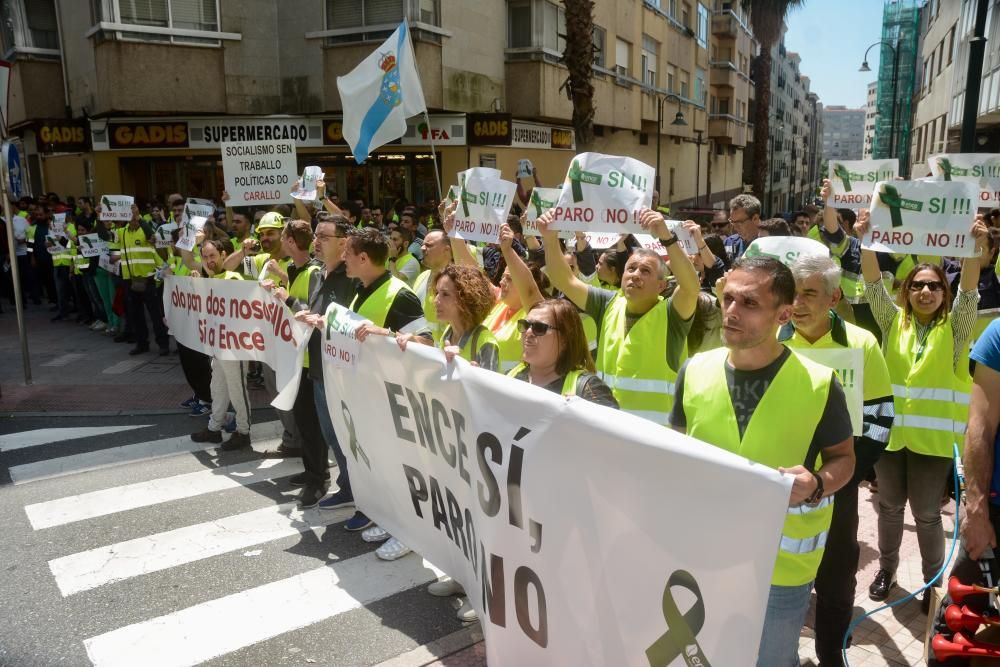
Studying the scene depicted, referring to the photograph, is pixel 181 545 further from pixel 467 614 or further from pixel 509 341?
pixel 509 341

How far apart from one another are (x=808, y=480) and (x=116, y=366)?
10435 mm

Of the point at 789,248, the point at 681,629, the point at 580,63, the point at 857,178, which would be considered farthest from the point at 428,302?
the point at 580,63

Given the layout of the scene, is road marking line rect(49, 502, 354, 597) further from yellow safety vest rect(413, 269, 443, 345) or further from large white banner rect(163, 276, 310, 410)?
yellow safety vest rect(413, 269, 443, 345)

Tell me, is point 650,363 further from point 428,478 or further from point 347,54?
point 347,54

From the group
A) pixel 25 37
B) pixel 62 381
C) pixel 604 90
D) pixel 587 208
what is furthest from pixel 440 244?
pixel 604 90

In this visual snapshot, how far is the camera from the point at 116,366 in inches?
427

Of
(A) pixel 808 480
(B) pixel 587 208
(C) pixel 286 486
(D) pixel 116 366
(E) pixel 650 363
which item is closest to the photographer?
(A) pixel 808 480

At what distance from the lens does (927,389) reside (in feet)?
14.3

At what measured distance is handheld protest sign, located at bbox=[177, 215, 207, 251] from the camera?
8.21 m

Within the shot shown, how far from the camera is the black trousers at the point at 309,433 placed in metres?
5.96

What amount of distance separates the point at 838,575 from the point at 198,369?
6.37 meters

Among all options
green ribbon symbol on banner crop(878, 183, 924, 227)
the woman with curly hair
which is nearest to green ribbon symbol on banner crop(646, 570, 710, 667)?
the woman with curly hair

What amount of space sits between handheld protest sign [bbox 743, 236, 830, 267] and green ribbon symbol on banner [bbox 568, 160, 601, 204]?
1.34 meters

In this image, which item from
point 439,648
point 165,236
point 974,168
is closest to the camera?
point 439,648
